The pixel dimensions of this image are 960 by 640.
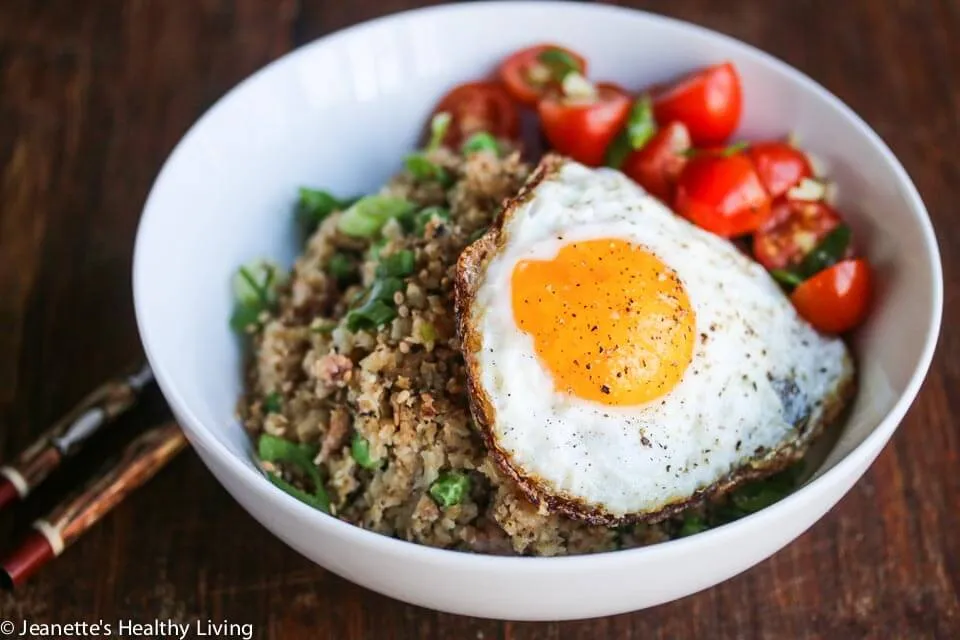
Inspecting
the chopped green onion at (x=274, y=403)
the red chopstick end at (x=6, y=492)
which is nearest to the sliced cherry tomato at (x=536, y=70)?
the chopped green onion at (x=274, y=403)

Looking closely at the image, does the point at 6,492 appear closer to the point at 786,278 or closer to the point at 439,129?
the point at 439,129

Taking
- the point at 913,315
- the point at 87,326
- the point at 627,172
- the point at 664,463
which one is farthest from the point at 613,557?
the point at 87,326

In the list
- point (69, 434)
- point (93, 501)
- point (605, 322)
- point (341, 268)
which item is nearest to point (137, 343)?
point (69, 434)

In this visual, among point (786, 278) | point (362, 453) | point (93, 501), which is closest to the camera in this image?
point (362, 453)

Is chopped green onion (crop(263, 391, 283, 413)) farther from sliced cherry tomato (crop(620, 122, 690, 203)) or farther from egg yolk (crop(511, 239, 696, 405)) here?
sliced cherry tomato (crop(620, 122, 690, 203))

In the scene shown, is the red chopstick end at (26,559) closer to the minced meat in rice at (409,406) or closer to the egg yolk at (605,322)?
the minced meat in rice at (409,406)

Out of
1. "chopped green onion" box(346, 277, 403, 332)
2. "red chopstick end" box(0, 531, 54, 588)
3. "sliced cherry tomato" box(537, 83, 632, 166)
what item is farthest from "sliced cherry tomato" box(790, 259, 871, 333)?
"red chopstick end" box(0, 531, 54, 588)

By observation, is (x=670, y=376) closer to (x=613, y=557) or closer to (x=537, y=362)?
(x=537, y=362)
